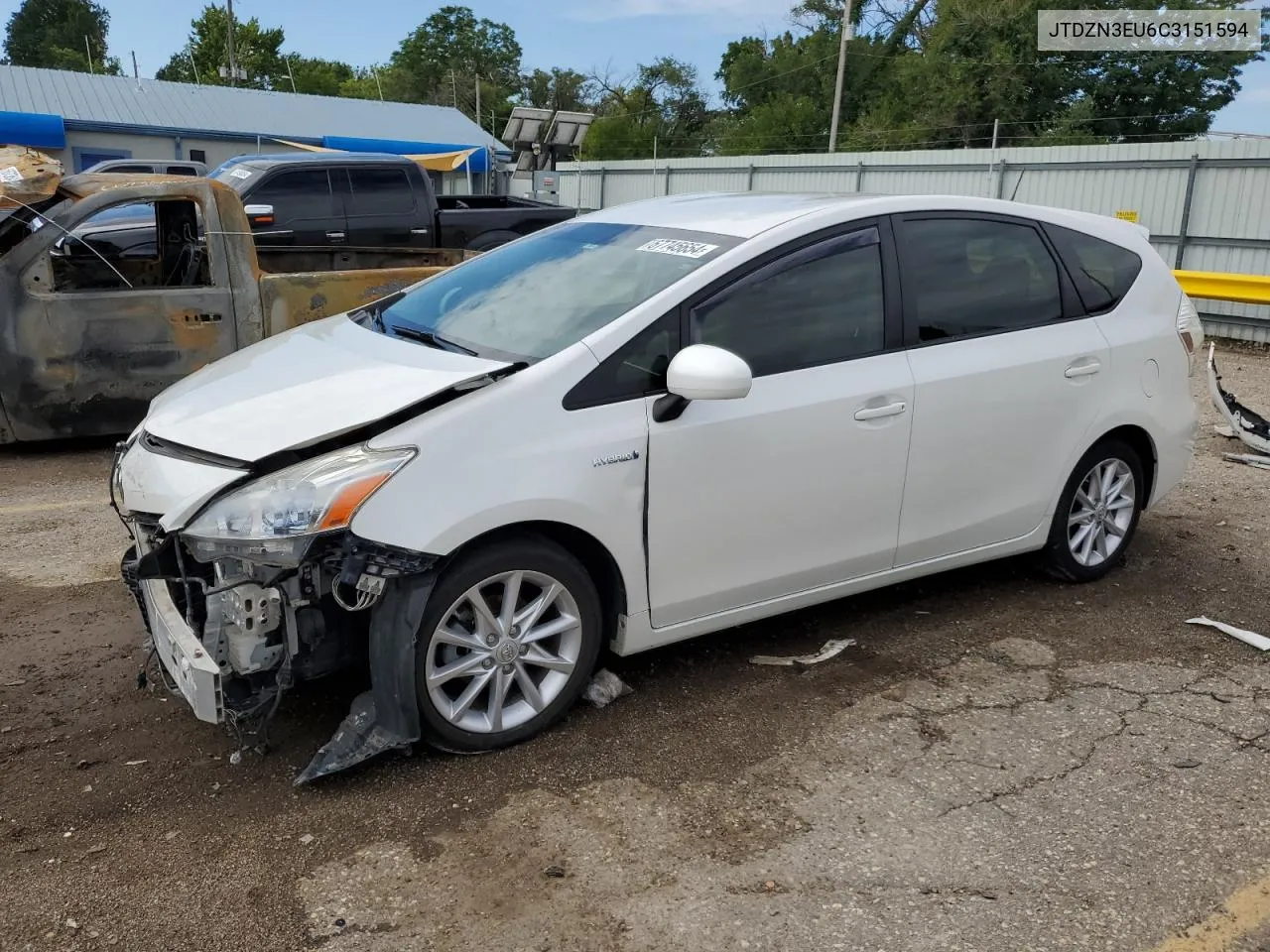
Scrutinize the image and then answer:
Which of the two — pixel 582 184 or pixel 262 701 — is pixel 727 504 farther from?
pixel 582 184

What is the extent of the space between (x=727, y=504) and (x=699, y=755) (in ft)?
2.73

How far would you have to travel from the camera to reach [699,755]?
3.48 meters

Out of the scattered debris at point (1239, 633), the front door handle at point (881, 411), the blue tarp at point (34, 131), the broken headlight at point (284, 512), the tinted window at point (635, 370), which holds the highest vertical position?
the blue tarp at point (34, 131)

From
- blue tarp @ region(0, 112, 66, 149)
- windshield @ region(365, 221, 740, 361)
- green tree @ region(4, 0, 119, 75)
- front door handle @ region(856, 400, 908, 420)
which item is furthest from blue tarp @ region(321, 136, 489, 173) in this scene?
green tree @ region(4, 0, 119, 75)

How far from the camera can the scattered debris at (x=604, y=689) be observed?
3779 mm

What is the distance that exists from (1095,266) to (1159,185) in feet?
38.1

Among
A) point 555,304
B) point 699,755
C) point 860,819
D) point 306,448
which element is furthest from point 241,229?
point 860,819

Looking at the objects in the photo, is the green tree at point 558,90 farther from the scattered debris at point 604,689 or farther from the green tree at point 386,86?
the scattered debris at point 604,689

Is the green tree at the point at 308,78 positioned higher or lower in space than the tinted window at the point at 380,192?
higher

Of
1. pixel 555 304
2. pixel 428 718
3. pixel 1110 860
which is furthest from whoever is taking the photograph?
pixel 555 304

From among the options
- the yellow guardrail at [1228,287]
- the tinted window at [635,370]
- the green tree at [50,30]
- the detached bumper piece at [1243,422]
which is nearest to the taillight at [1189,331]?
the detached bumper piece at [1243,422]

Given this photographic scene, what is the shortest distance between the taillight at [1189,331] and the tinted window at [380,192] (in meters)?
8.21

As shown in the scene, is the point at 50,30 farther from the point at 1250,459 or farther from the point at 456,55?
the point at 1250,459

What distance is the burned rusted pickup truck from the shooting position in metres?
6.77
